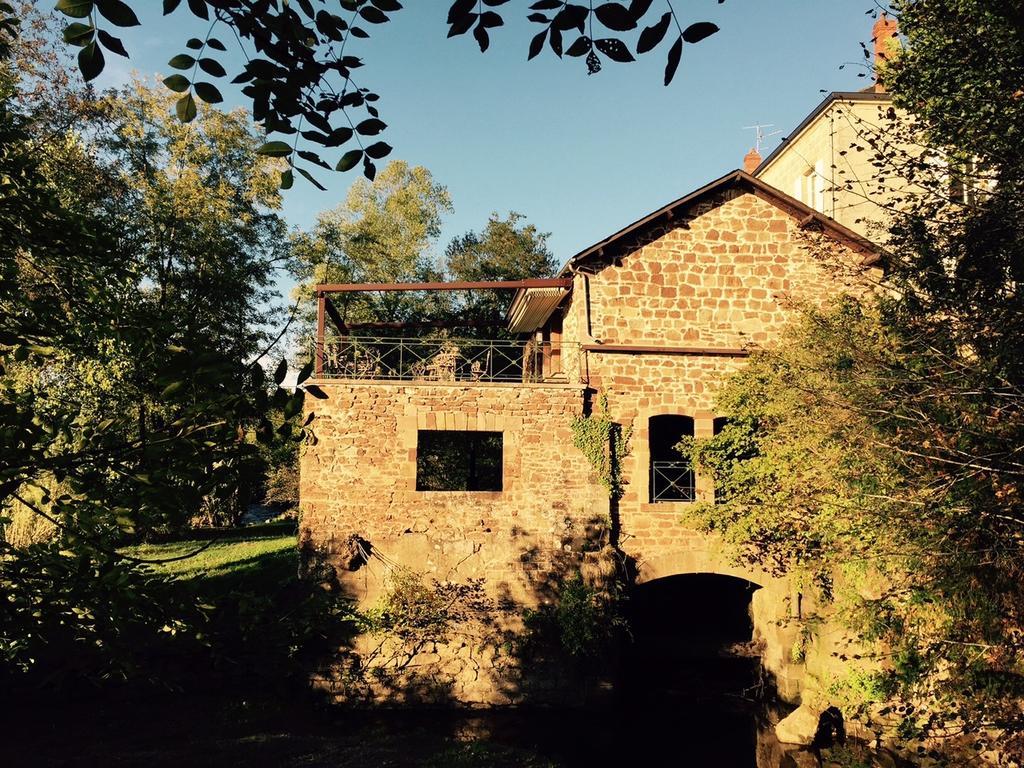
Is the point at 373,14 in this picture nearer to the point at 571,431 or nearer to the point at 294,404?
the point at 294,404

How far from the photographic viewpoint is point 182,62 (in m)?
2.58

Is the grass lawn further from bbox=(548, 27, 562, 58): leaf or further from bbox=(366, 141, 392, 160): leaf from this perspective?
bbox=(548, 27, 562, 58): leaf

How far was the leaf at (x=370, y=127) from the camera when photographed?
288 cm

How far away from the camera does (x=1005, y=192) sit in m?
6.94

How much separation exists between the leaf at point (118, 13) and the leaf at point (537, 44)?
1.27 m

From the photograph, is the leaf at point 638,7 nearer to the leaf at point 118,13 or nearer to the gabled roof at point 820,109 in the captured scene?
the leaf at point 118,13

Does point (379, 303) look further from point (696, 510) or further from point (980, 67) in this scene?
point (980, 67)

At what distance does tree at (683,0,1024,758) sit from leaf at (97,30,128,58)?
20.4 feet

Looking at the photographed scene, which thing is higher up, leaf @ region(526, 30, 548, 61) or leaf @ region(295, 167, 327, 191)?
leaf @ region(526, 30, 548, 61)

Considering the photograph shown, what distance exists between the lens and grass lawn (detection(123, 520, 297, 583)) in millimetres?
16875

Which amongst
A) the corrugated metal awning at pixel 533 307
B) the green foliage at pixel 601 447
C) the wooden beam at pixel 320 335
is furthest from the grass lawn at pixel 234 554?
the corrugated metal awning at pixel 533 307

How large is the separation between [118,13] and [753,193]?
1353cm

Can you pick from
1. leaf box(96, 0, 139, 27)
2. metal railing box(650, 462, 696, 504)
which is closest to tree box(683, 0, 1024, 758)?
metal railing box(650, 462, 696, 504)

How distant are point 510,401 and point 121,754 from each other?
7.64 m
